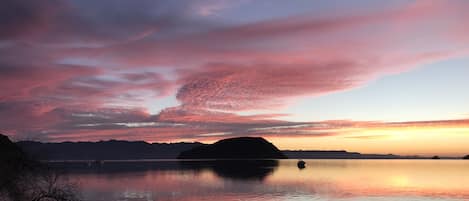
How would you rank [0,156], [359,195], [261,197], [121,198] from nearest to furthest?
[0,156], [121,198], [261,197], [359,195]

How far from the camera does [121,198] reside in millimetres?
72000

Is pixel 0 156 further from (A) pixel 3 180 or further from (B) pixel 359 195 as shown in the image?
(B) pixel 359 195

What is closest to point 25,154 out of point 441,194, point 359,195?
point 359,195

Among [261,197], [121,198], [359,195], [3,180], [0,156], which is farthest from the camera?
[359,195]

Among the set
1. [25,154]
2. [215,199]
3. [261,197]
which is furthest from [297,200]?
[25,154]

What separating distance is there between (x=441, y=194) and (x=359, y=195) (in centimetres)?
1605

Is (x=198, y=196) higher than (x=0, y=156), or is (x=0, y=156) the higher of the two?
(x=0, y=156)

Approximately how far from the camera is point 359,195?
83750 mm

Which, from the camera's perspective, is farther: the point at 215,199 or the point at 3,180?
the point at 215,199

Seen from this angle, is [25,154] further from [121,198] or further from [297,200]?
[297,200]

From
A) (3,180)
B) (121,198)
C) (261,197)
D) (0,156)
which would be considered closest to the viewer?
(3,180)

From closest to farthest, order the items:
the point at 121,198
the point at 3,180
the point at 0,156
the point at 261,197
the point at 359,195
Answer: the point at 3,180 → the point at 0,156 → the point at 121,198 → the point at 261,197 → the point at 359,195

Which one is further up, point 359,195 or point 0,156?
point 0,156

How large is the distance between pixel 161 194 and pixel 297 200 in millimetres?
23544
